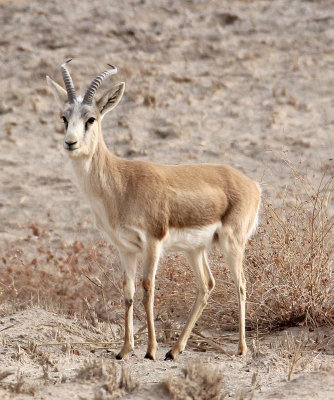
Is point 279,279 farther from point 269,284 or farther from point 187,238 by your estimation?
point 187,238

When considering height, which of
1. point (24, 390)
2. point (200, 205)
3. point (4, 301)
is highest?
point (200, 205)

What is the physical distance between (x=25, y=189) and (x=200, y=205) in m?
7.45

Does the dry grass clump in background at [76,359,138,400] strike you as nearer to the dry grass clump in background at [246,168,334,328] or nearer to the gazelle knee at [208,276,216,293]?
the gazelle knee at [208,276,216,293]

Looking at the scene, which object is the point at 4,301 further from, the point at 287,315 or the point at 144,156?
the point at 144,156

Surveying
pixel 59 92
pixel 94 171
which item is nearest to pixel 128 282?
pixel 94 171

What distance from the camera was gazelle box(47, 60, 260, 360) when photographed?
264 inches

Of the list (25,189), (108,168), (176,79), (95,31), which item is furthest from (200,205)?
(95,31)

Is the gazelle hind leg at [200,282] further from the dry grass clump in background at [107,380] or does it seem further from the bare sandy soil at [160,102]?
the dry grass clump in background at [107,380]

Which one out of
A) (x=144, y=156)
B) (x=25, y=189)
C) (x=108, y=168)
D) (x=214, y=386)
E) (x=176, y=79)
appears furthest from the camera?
(x=176, y=79)

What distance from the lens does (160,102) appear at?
17.4 m

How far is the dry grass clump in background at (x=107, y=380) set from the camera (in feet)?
17.0

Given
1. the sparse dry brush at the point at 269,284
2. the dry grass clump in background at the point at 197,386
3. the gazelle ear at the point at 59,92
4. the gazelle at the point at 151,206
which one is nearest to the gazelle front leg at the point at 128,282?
the gazelle at the point at 151,206

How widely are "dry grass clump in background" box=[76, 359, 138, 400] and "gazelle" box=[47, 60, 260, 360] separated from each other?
49.8 inches

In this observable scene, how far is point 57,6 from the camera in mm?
21047
